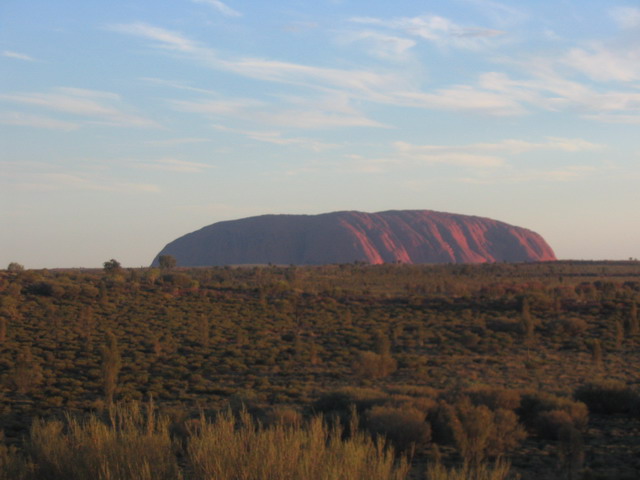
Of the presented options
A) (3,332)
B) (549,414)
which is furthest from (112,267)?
(549,414)

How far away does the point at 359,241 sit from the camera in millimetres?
152000

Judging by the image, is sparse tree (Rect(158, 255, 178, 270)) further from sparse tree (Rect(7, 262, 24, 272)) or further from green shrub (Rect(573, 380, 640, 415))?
green shrub (Rect(573, 380, 640, 415))

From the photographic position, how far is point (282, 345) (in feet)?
96.8

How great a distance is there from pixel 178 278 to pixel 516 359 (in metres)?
33.2

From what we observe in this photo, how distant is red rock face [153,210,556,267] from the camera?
6024 inches

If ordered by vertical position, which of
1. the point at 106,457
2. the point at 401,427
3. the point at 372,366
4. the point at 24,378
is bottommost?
the point at 24,378

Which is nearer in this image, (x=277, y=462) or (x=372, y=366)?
(x=277, y=462)

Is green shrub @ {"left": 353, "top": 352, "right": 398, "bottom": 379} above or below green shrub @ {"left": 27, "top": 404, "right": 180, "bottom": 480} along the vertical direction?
below

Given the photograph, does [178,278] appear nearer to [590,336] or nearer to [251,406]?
[590,336]

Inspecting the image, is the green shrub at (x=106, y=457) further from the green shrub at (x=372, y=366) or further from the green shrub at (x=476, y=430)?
the green shrub at (x=372, y=366)

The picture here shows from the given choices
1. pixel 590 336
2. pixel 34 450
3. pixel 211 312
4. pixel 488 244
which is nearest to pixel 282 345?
pixel 211 312

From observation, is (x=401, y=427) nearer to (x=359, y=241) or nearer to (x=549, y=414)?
(x=549, y=414)

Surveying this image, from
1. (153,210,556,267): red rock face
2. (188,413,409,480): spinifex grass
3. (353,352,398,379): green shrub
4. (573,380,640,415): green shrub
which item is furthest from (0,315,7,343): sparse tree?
(153,210,556,267): red rock face

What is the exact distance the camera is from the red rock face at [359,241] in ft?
502
